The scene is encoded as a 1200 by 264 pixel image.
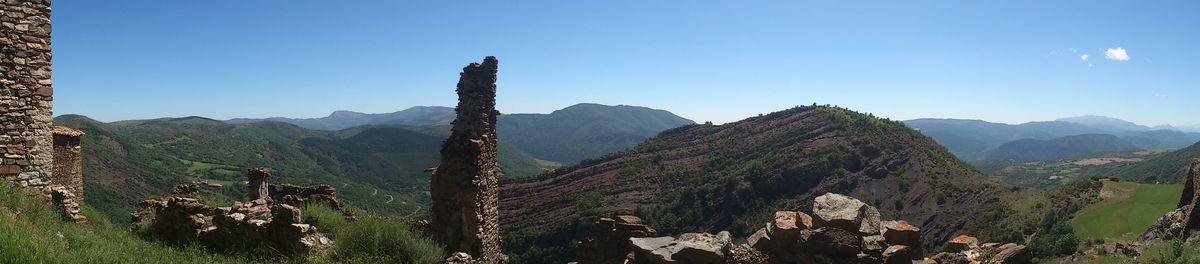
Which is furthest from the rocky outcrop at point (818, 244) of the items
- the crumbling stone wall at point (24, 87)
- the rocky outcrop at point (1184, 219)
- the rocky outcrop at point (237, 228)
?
the crumbling stone wall at point (24, 87)

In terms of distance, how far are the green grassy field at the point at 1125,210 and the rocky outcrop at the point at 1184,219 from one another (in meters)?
10.1

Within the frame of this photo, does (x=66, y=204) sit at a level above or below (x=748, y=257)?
above

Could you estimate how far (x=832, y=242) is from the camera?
30.0ft

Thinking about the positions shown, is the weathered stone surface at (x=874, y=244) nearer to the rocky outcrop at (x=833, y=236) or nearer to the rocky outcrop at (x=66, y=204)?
the rocky outcrop at (x=833, y=236)

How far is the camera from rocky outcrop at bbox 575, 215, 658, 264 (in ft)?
41.2

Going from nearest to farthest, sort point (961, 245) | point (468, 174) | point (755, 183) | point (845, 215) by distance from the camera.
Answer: point (845, 215), point (468, 174), point (961, 245), point (755, 183)

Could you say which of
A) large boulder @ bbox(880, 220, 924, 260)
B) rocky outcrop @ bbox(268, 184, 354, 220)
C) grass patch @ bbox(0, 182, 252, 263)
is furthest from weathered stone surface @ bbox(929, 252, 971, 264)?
rocky outcrop @ bbox(268, 184, 354, 220)

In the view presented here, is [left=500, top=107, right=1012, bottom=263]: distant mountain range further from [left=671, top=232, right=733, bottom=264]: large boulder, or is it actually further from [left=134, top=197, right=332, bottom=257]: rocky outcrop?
[left=134, top=197, right=332, bottom=257]: rocky outcrop

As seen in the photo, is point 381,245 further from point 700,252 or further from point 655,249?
point 700,252

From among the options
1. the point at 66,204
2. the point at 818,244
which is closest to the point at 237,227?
Result: the point at 66,204

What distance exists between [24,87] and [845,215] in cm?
1256

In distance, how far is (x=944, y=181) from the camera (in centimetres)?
4709

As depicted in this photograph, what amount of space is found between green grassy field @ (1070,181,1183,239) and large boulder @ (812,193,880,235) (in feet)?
74.5

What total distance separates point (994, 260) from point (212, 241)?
12.8m
